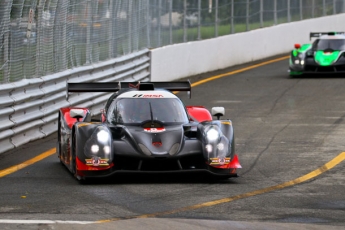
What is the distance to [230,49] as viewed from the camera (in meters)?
30.5

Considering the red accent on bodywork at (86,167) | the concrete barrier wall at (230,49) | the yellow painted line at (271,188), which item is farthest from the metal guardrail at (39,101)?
the concrete barrier wall at (230,49)

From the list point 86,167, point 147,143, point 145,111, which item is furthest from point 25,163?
point 147,143

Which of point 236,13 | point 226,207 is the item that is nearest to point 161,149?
point 226,207

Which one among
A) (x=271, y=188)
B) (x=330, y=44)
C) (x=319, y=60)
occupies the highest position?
(x=271, y=188)

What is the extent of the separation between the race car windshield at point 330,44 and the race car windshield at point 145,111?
14.8m

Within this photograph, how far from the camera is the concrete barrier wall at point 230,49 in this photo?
2573 cm

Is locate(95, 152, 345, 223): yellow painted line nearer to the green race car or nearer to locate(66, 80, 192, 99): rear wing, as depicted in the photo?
locate(66, 80, 192, 99): rear wing

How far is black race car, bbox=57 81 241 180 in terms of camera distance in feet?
36.4

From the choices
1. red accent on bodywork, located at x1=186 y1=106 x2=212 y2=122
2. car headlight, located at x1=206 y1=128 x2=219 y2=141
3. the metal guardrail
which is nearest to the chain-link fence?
the metal guardrail

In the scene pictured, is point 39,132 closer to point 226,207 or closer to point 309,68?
point 226,207

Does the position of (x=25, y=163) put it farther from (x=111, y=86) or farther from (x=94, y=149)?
(x=94, y=149)

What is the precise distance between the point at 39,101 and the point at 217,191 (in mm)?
6063

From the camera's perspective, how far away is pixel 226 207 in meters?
9.41

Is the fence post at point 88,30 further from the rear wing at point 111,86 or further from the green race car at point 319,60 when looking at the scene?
the green race car at point 319,60
